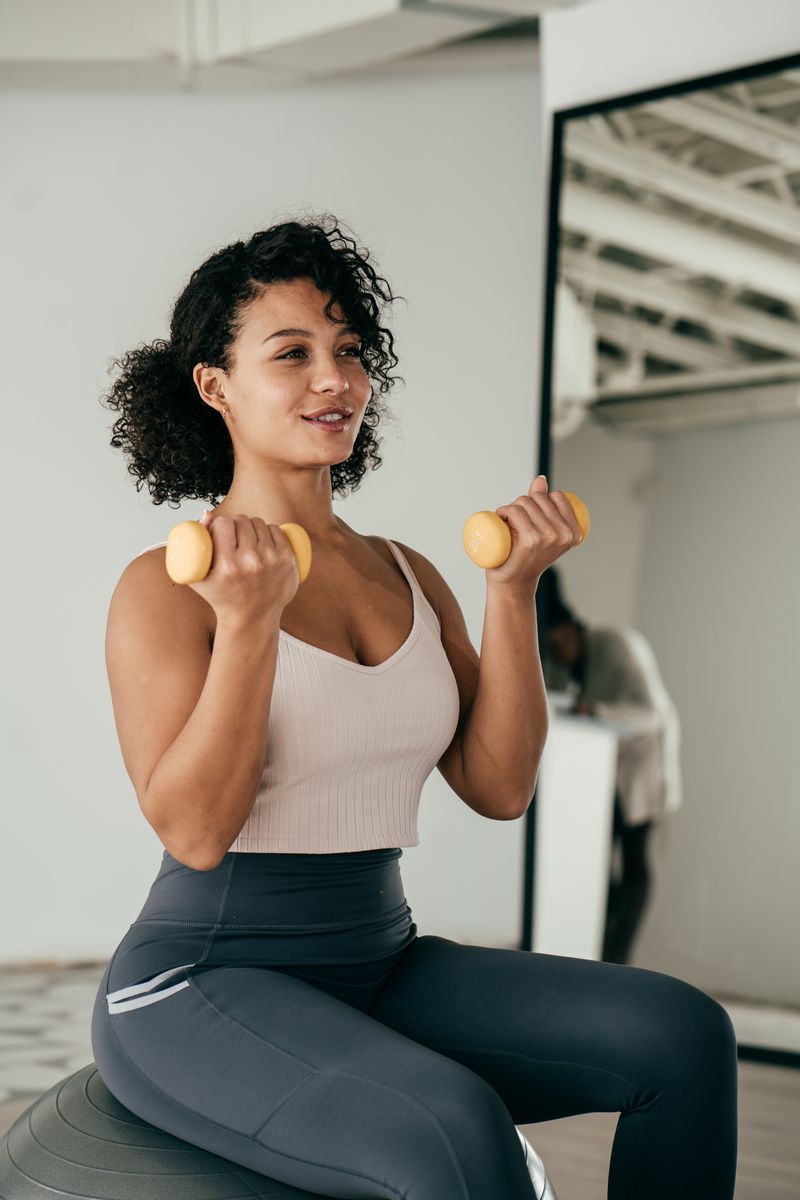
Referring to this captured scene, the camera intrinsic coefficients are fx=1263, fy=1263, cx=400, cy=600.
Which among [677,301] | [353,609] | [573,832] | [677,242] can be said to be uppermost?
[677,242]

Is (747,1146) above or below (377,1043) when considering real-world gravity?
below

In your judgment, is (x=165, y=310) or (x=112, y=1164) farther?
(x=165, y=310)

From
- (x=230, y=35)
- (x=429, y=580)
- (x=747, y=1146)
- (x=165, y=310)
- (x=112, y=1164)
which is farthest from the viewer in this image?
(x=165, y=310)

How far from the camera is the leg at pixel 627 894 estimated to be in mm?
2904

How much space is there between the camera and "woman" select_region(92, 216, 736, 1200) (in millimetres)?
1056

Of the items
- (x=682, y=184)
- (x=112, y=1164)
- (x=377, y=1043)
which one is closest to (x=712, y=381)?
(x=682, y=184)

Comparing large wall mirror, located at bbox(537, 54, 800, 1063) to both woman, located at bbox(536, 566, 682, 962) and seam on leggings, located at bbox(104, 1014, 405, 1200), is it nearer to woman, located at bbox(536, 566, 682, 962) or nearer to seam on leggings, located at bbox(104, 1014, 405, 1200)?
woman, located at bbox(536, 566, 682, 962)

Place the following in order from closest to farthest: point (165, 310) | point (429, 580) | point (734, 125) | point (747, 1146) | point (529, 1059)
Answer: point (529, 1059) < point (429, 580) < point (747, 1146) < point (734, 125) < point (165, 310)

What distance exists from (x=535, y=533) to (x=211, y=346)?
1.40ft

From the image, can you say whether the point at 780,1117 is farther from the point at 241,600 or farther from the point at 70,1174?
the point at 241,600

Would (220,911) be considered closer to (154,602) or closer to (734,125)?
(154,602)

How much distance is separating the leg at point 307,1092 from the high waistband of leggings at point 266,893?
0.06m

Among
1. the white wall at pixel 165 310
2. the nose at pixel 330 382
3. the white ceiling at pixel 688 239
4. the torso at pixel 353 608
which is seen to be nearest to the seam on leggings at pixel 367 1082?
the torso at pixel 353 608

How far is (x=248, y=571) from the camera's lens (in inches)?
41.9
